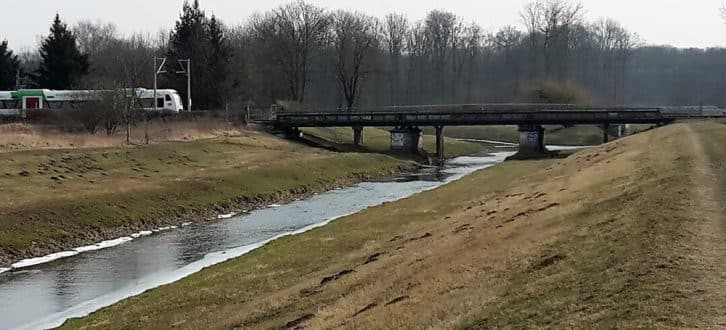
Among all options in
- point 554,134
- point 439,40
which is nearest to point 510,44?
point 439,40

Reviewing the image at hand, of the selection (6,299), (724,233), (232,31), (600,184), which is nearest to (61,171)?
(6,299)

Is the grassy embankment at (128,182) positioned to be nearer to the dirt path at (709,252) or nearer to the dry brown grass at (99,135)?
the dry brown grass at (99,135)

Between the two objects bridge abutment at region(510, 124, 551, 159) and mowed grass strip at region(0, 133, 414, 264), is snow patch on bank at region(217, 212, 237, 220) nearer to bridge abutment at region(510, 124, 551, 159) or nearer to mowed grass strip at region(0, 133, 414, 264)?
mowed grass strip at region(0, 133, 414, 264)

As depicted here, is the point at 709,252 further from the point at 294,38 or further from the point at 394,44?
the point at 394,44

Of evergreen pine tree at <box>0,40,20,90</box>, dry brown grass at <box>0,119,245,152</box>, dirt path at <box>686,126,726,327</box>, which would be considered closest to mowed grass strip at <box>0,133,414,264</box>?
dry brown grass at <box>0,119,245,152</box>

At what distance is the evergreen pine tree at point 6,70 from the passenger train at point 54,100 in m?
16.4

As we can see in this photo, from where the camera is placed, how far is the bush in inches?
5128

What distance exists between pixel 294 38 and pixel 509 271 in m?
109

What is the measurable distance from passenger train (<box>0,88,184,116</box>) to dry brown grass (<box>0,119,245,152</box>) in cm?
511

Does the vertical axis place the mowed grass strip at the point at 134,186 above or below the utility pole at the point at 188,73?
below

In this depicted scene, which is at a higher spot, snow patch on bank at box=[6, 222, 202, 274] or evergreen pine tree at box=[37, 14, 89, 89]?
evergreen pine tree at box=[37, 14, 89, 89]

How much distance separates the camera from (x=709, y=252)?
488 inches

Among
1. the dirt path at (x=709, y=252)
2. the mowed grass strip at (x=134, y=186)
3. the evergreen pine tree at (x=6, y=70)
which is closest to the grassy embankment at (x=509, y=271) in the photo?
the dirt path at (x=709, y=252)

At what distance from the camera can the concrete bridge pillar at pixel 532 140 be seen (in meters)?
81.1
